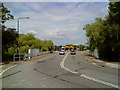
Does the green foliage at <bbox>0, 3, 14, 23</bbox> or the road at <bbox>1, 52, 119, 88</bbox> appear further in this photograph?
the green foliage at <bbox>0, 3, 14, 23</bbox>

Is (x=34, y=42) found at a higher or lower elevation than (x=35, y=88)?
higher

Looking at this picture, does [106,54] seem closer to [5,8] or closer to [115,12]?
[115,12]

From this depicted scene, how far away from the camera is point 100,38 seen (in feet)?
85.4

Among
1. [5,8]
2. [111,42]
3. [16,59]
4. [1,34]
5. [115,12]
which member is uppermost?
[5,8]

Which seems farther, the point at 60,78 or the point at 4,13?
the point at 4,13

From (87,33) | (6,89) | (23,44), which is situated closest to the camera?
(6,89)

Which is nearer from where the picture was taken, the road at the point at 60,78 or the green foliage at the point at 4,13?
the road at the point at 60,78

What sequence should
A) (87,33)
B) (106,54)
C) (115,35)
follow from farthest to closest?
(87,33), (106,54), (115,35)

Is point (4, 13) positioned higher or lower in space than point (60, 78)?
higher

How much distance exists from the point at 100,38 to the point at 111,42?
2761 mm

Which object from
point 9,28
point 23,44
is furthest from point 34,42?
point 9,28

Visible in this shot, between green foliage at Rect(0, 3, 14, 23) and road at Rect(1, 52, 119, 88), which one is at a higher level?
→ green foliage at Rect(0, 3, 14, 23)

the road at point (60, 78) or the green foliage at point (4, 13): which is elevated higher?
the green foliage at point (4, 13)

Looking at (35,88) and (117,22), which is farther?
(117,22)
